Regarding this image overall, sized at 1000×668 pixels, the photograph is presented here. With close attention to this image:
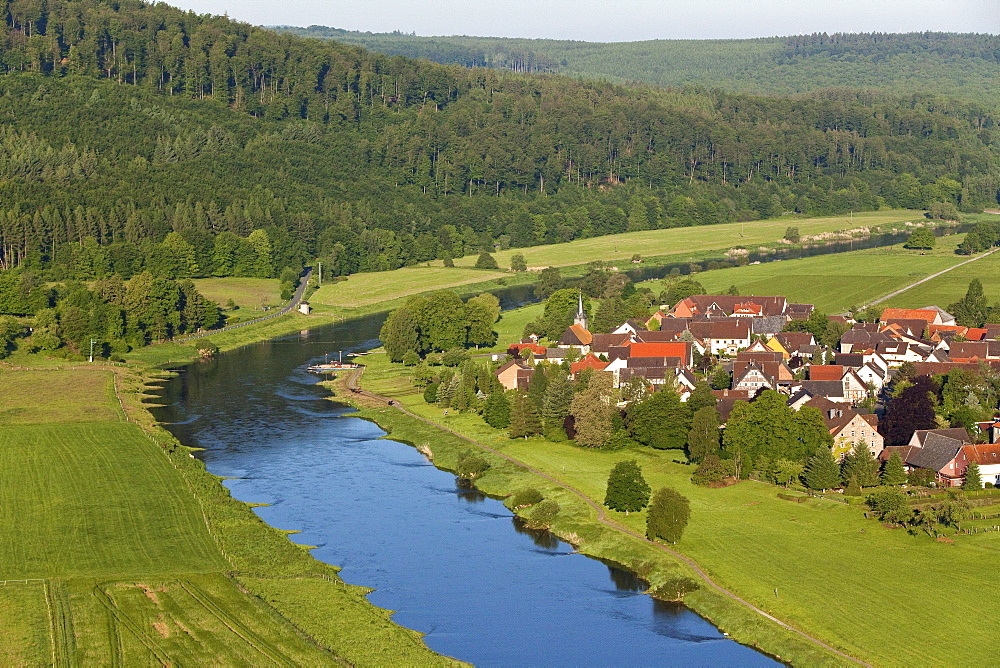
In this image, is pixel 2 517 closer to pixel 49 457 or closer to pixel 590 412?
pixel 49 457

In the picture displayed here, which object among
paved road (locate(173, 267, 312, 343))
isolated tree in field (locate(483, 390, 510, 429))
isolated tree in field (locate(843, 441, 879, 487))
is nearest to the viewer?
isolated tree in field (locate(843, 441, 879, 487))

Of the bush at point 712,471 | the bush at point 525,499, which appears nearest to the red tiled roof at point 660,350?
the bush at point 712,471

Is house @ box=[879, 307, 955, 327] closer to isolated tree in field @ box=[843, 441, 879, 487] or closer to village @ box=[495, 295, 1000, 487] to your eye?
village @ box=[495, 295, 1000, 487]

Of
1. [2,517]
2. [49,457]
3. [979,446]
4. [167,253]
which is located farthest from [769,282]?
[2,517]

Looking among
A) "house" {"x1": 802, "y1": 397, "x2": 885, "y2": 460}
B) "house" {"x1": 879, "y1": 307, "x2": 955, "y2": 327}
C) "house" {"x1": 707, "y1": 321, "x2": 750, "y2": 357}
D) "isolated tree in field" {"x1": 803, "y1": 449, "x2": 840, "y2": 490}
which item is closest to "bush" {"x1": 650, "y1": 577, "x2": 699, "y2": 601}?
"isolated tree in field" {"x1": 803, "y1": 449, "x2": 840, "y2": 490}

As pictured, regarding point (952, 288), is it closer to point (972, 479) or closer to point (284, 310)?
point (284, 310)

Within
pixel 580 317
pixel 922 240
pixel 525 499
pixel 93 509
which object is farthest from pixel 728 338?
pixel 922 240

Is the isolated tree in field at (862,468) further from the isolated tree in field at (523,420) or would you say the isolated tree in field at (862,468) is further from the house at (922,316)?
the house at (922,316)
